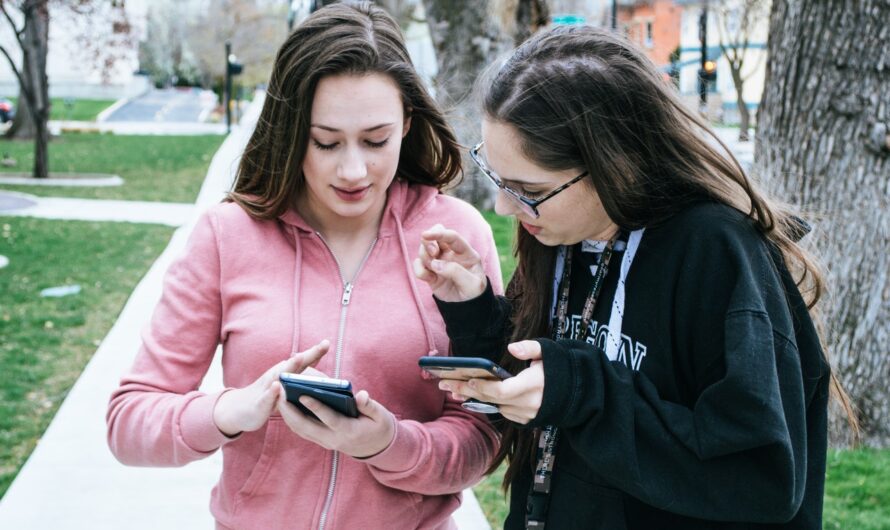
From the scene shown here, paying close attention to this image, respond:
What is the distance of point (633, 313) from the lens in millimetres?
1851

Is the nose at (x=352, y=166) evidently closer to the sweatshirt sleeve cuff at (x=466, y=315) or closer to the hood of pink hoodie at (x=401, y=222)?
the hood of pink hoodie at (x=401, y=222)

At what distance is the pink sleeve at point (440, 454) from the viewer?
2.06 meters

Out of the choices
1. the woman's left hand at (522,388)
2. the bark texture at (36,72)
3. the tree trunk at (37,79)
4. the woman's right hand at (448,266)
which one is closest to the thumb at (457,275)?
the woman's right hand at (448,266)

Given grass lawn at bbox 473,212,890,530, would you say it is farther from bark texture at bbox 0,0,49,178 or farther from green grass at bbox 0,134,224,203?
bark texture at bbox 0,0,49,178

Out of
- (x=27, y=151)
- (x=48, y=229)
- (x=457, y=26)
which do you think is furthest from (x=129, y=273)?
(x=27, y=151)

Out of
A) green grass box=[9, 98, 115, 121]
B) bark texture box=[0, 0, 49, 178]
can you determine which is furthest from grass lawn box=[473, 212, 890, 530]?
green grass box=[9, 98, 115, 121]

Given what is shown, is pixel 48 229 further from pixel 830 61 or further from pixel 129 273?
pixel 830 61

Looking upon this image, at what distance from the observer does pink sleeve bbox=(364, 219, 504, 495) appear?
206 centimetres

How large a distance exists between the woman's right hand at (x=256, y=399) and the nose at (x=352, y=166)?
408mm

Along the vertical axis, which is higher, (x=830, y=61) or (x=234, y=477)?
(x=830, y=61)

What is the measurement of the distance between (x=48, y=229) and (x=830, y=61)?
976cm

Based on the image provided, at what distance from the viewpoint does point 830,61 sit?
15.5 feet

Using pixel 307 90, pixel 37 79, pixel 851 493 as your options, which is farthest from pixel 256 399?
pixel 37 79

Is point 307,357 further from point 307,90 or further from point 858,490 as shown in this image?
point 858,490
